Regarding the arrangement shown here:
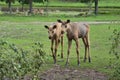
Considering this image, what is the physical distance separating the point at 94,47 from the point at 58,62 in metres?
5.70

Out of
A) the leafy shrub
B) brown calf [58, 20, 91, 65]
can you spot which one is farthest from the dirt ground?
the leafy shrub

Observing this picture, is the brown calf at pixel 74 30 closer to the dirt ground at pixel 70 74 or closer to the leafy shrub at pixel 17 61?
the dirt ground at pixel 70 74

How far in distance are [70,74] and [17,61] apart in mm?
5627

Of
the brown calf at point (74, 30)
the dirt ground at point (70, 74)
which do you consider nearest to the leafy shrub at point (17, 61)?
the dirt ground at point (70, 74)

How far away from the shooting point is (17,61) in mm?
8664

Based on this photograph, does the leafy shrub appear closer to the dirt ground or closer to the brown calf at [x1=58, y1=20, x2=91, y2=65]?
the dirt ground

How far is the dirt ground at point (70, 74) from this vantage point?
1355cm

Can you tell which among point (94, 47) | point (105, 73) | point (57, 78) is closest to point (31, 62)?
point (57, 78)

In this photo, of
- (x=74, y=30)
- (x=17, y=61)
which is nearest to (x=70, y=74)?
(x=74, y=30)

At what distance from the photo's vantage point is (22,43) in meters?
23.5

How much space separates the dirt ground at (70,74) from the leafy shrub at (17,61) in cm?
402

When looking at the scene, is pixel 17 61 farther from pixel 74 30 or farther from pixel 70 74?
pixel 74 30

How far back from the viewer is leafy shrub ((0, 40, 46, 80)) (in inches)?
317

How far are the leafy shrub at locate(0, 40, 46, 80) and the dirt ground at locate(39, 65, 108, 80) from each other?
13.2ft
